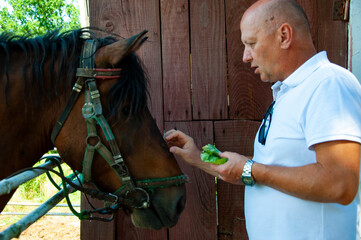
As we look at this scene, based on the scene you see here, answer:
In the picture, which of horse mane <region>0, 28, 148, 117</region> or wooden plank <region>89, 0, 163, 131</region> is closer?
horse mane <region>0, 28, 148, 117</region>

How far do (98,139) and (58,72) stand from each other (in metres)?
0.41

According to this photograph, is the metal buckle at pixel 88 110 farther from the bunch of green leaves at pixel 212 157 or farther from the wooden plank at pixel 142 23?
the wooden plank at pixel 142 23

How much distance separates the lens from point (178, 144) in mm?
1967

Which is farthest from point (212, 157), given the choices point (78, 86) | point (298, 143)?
point (78, 86)

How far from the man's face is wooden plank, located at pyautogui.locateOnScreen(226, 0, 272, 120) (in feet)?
2.41

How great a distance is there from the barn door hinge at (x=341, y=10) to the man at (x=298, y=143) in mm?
919

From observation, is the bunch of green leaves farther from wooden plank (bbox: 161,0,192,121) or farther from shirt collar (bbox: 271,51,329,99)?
wooden plank (bbox: 161,0,192,121)

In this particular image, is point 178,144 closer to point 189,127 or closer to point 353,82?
point 189,127

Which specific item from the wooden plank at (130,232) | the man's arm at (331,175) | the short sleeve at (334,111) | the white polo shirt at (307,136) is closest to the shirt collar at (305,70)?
the white polo shirt at (307,136)

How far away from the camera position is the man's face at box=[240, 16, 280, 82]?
129 centimetres

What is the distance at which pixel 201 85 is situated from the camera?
218 cm

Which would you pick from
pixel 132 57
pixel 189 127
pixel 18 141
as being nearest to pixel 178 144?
pixel 189 127

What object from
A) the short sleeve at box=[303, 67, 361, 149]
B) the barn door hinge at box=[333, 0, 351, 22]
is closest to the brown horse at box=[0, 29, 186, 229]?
the short sleeve at box=[303, 67, 361, 149]

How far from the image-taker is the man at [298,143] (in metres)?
1.03
